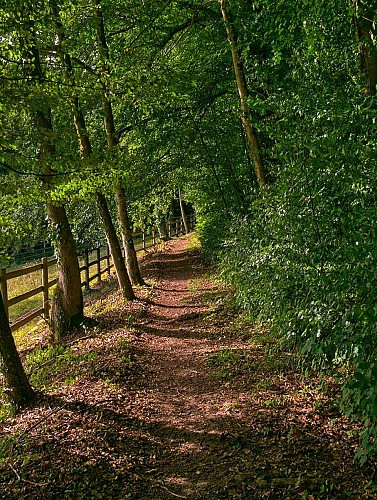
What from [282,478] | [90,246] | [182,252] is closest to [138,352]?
[282,478]

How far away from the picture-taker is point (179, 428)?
5.16 metres

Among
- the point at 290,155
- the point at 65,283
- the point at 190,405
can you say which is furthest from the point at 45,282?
the point at 290,155

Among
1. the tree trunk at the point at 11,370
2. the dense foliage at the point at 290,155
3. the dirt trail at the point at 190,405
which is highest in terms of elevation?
the dense foliage at the point at 290,155

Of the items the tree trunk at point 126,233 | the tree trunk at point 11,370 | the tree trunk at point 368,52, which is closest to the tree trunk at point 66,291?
the tree trunk at point 126,233

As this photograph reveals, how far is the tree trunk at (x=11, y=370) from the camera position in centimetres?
A: 532

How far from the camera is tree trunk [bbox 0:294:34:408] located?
532cm

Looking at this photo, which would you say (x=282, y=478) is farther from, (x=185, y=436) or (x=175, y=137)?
(x=175, y=137)

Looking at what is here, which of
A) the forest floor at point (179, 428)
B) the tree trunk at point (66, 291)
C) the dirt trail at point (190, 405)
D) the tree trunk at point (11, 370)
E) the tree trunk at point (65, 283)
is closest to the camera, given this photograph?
the forest floor at point (179, 428)

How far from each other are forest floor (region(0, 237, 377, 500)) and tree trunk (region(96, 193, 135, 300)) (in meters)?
3.12

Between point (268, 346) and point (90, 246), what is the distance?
1069 cm

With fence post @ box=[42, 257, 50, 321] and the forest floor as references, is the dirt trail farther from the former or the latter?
fence post @ box=[42, 257, 50, 321]

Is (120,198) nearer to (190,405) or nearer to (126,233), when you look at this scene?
(126,233)

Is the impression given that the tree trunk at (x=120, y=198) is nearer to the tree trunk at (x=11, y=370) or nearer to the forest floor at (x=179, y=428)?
the forest floor at (x=179, y=428)

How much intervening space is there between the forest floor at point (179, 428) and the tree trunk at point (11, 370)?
18 cm
